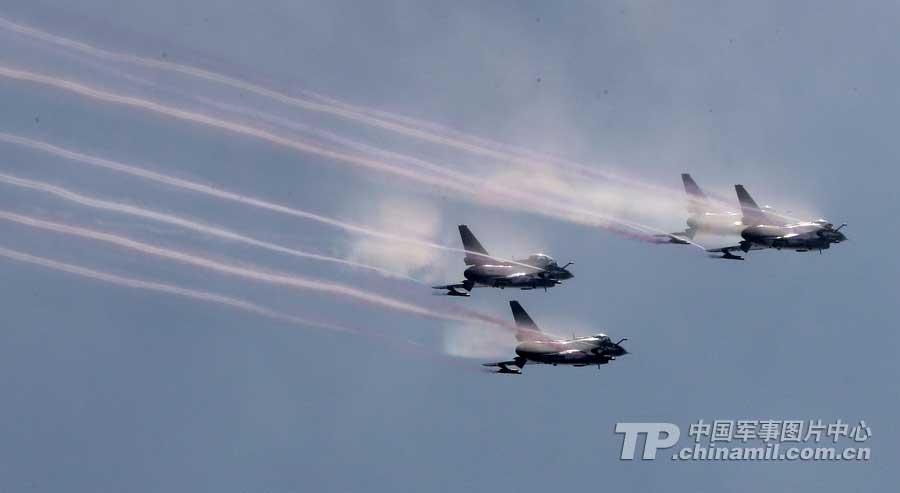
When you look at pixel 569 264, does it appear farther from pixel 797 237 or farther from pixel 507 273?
pixel 797 237

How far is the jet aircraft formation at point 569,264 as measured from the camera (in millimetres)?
119938

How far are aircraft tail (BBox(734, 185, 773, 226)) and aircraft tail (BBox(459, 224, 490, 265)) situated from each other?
57.8ft

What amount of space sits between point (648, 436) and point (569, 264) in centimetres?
1251

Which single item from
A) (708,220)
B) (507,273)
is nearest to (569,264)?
(507,273)

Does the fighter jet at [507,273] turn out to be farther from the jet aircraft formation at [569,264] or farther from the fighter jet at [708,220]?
the fighter jet at [708,220]

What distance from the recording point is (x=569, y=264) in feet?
418

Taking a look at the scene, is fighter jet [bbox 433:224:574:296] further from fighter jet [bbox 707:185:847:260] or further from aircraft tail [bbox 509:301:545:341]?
fighter jet [bbox 707:185:847:260]

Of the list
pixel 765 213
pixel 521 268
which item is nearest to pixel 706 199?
pixel 765 213

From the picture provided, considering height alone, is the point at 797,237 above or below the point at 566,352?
above

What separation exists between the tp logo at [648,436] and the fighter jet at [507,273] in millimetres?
10587

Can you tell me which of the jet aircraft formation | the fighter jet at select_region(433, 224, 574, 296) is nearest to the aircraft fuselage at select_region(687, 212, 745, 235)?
the jet aircraft formation

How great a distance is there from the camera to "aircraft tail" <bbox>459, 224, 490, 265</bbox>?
126 meters

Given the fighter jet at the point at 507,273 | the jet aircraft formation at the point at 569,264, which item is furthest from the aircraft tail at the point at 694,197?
the fighter jet at the point at 507,273

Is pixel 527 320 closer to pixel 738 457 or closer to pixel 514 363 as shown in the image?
pixel 514 363
